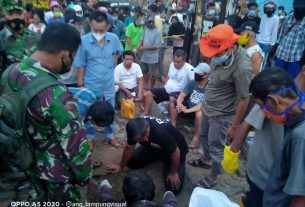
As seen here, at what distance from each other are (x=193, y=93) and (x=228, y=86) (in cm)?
170

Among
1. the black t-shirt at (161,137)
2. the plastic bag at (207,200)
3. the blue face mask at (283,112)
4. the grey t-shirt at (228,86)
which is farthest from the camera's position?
the black t-shirt at (161,137)

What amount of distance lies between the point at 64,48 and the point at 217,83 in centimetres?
183

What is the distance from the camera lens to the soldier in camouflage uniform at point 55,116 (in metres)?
1.91

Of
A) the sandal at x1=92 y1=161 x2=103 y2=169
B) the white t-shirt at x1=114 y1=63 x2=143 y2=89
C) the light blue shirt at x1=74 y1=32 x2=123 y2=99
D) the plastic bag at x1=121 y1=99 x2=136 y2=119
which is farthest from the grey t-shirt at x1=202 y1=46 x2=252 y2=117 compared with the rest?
the white t-shirt at x1=114 y1=63 x2=143 y2=89

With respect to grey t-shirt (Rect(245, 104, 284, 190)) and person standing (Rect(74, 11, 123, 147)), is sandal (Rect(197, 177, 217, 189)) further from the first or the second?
person standing (Rect(74, 11, 123, 147))

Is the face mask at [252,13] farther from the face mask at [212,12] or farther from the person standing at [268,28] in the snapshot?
the face mask at [212,12]

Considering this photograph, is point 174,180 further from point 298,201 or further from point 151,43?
point 151,43

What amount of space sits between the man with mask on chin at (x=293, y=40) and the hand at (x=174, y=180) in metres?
2.23

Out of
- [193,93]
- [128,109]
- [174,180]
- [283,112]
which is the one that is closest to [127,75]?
[128,109]

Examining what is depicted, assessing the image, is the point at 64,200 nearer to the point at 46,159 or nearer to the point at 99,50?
the point at 46,159

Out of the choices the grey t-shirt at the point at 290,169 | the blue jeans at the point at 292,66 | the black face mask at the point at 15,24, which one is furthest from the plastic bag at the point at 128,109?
the grey t-shirt at the point at 290,169

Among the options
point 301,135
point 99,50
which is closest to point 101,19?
point 99,50

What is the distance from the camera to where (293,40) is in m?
4.39

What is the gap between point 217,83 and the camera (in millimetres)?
3293
